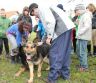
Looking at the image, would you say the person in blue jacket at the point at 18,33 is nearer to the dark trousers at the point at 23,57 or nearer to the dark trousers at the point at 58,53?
the dark trousers at the point at 23,57

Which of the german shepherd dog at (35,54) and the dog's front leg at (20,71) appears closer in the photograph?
the german shepherd dog at (35,54)

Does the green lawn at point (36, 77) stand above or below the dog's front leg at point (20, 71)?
below

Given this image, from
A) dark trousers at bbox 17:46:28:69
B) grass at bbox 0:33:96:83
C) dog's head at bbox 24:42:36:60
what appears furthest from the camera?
dark trousers at bbox 17:46:28:69

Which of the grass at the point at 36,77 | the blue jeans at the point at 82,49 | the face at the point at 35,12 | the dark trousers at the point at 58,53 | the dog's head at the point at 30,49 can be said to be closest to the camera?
the dark trousers at the point at 58,53

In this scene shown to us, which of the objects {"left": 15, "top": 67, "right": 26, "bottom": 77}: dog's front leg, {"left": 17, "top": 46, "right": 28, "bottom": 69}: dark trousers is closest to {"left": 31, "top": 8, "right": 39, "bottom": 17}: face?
{"left": 17, "top": 46, "right": 28, "bottom": 69}: dark trousers

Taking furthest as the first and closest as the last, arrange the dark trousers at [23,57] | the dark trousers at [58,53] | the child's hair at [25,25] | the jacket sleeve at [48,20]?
the dark trousers at [23,57]
the child's hair at [25,25]
the dark trousers at [58,53]
the jacket sleeve at [48,20]

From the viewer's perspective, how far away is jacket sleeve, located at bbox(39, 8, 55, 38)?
689 cm

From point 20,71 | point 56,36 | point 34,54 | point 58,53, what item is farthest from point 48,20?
point 20,71

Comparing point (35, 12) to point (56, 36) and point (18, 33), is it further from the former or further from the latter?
point (56, 36)

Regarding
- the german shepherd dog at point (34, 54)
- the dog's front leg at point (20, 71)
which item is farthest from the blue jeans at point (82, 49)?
the dog's front leg at point (20, 71)

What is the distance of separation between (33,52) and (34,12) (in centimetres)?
104

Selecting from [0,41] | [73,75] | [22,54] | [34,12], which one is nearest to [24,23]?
[34,12]

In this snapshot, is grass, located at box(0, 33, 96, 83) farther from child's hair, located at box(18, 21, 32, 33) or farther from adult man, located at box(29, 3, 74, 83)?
child's hair, located at box(18, 21, 32, 33)

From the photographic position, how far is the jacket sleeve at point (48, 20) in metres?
6.89
